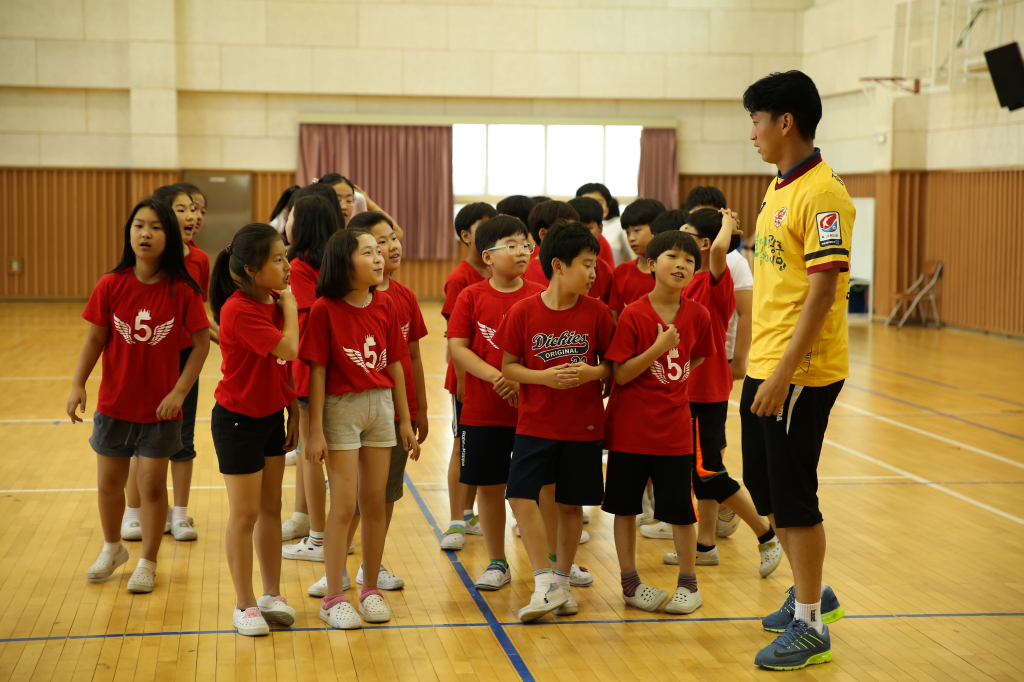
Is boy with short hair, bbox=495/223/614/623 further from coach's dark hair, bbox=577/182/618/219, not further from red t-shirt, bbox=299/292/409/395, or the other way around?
coach's dark hair, bbox=577/182/618/219

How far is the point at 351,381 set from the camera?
322cm

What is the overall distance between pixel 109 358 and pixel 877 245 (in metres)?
13.0

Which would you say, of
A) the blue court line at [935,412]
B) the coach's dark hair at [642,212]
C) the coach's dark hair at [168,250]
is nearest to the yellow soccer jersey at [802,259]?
the coach's dark hair at [642,212]

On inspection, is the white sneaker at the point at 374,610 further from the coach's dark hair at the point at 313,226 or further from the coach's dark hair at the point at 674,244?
the coach's dark hair at the point at 674,244

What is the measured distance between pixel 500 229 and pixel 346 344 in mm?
790

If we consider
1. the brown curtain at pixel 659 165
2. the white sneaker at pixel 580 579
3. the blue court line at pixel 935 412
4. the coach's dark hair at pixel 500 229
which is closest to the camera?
the coach's dark hair at pixel 500 229

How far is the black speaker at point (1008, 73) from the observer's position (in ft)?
34.3

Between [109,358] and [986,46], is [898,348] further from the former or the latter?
[109,358]

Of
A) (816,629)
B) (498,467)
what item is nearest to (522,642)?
(498,467)

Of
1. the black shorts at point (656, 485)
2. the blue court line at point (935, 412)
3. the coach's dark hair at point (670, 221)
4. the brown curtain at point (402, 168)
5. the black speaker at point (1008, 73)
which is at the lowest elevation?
the blue court line at point (935, 412)

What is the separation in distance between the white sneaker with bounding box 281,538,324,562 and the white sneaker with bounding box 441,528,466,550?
21.5 inches

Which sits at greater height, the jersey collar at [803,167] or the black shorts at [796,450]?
the jersey collar at [803,167]

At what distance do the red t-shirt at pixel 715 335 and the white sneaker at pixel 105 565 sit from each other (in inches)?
93.3

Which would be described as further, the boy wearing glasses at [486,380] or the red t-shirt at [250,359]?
the boy wearing glasses at [486,380]
